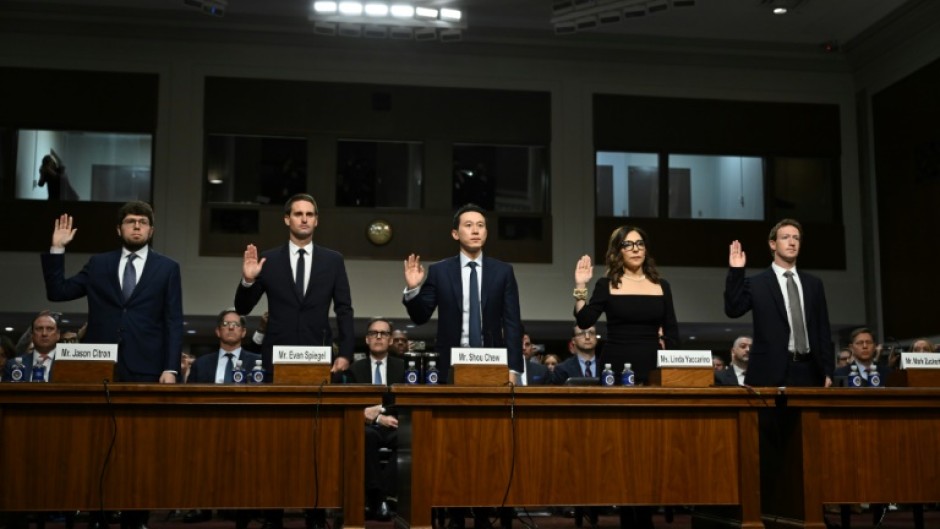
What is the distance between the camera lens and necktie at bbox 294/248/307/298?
184 inches

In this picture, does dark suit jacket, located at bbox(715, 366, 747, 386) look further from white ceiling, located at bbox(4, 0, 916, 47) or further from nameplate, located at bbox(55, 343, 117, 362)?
white ceiling, located at bbox(4, 0, 916, 47)

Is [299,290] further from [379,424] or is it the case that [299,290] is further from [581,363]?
[581,363]

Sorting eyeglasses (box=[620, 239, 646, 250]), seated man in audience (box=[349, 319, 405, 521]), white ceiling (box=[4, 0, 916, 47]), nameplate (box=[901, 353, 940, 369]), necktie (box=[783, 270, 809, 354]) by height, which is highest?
white ceiling (box=[4, 0, 916, 47])

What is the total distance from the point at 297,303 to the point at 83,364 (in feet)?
3.42

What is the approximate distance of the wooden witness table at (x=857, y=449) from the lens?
163 inches

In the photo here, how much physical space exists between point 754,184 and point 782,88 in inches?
49.1

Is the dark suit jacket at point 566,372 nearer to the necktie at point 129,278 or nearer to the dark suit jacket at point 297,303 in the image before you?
the dark suit jacket at point 297,303

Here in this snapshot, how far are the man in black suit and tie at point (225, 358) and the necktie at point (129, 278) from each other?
6.44ft

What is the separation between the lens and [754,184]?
12.8m

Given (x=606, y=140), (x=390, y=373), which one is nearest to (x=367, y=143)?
(x=606, y=140)

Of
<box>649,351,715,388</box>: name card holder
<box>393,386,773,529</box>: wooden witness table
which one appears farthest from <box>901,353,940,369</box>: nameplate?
<box>649,351,715,388</box>: name card holder

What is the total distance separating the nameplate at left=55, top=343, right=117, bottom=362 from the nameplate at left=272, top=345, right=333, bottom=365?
64 centimetres

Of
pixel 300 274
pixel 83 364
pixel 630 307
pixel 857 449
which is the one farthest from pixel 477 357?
pixel 857 449

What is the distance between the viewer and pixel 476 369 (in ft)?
13.2
